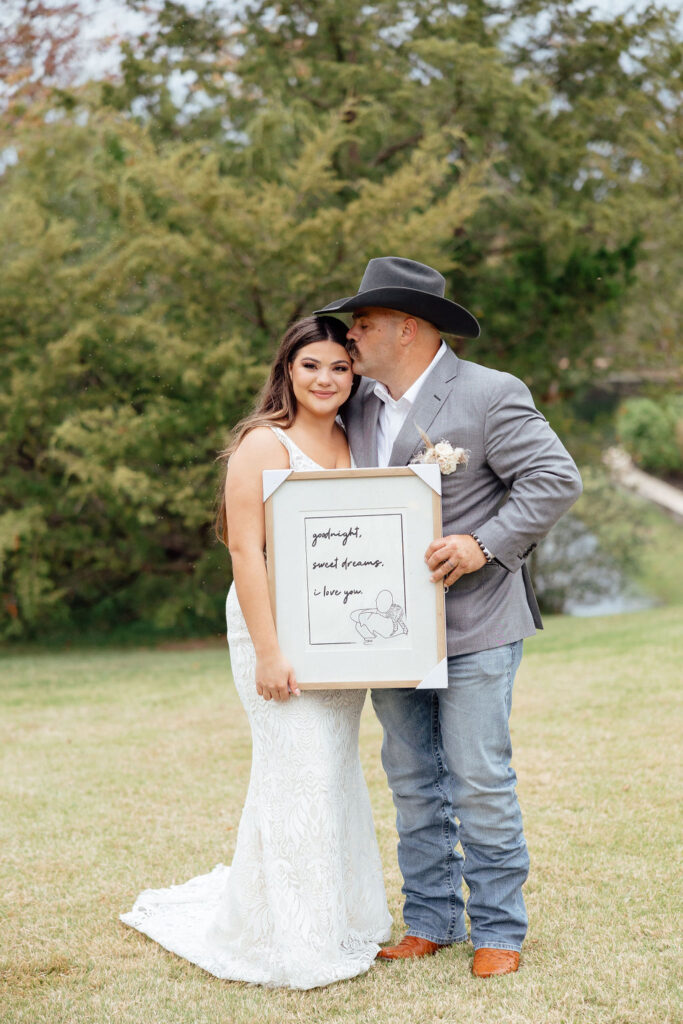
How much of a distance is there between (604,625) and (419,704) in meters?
7.68

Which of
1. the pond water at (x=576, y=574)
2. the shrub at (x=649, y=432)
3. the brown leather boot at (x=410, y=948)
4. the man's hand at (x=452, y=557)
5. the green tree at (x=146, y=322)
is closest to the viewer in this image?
the man's hand at (x=452, y=557)

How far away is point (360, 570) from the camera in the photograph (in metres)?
2.96

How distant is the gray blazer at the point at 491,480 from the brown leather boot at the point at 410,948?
3.17 feet

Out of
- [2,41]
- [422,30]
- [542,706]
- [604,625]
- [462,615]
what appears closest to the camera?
[462,615]

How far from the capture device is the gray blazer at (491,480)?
9.68ft

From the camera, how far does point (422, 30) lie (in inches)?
475

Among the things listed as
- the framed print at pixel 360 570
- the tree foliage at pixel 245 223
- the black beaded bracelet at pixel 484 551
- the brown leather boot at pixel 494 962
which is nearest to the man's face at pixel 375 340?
the framed print at pixel 360 570

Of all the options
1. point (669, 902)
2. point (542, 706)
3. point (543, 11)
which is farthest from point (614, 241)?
point (669, 902)

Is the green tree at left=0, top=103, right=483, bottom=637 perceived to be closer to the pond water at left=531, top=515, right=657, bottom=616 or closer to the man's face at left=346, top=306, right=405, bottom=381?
the pond water at left=531, top=515, right=657, bottom=616

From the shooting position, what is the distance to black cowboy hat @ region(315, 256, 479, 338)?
120 inches

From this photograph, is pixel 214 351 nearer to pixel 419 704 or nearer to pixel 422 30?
pixel 422 30

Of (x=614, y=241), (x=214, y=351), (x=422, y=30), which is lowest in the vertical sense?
(x=214, y=351)

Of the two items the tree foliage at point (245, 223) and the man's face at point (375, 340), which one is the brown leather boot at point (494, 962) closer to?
the man's face at point (375, 340)

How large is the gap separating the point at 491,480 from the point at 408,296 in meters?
0.57
